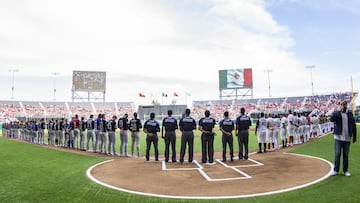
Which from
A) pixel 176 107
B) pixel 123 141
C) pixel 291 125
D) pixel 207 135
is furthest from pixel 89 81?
pixel 207 135

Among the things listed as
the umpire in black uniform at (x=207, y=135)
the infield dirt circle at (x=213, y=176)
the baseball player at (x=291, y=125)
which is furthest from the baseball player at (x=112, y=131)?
the baseball player at (x=291, y=125)

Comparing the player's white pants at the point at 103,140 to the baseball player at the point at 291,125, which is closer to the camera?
the player's white pants at the point at 103,140

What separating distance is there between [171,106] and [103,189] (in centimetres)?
6373

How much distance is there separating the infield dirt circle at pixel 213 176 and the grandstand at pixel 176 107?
50.7 m

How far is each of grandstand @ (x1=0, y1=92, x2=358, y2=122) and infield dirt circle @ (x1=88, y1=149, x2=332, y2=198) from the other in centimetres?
5069

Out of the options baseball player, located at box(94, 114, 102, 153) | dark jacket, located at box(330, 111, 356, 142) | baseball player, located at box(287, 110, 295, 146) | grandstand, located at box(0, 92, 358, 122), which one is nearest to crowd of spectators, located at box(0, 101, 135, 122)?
grandstand, located at box(0, 92, 358, 122)

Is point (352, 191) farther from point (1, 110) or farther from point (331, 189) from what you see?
point (1, 110)

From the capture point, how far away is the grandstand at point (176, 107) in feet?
192

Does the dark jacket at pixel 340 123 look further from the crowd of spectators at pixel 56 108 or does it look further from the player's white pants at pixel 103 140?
the crowd of spectators at pixel 56 108

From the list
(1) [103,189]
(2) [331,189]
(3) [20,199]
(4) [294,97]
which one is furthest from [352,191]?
(4) [294,97]

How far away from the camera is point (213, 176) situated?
8.12 meters

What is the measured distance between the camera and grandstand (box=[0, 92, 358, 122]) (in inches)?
2309

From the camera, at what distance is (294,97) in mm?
65062

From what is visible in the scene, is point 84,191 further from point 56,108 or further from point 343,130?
point 56,108
